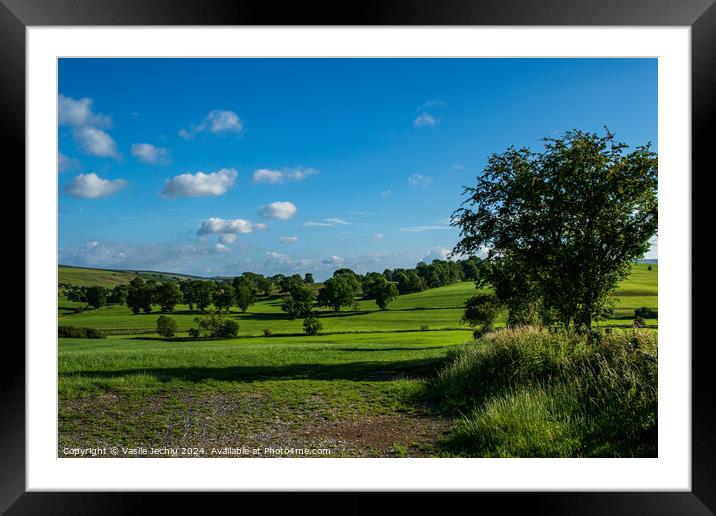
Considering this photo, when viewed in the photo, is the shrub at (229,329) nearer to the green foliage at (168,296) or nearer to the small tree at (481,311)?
the green foliage at (168,296)

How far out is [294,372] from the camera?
6988 mm

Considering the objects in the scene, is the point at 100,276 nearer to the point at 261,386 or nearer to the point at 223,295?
the point at 223,295

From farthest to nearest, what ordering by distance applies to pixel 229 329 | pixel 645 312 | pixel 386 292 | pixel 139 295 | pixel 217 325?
pixel 229 329 < pixel 217 325 < pixel 386 292 < pixel 139 295 < pixel 645 312

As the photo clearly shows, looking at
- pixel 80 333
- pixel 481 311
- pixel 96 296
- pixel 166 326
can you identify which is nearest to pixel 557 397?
pixel 481 311

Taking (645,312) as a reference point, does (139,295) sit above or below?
above

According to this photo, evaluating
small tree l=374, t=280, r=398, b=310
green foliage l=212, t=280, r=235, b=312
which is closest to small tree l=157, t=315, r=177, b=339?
green foliage l=212, t=280, r=235, b=312

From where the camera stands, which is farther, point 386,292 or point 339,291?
point 339,291

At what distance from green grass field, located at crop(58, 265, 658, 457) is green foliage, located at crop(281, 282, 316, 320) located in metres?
0.36

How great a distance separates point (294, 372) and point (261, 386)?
42.9 inches
